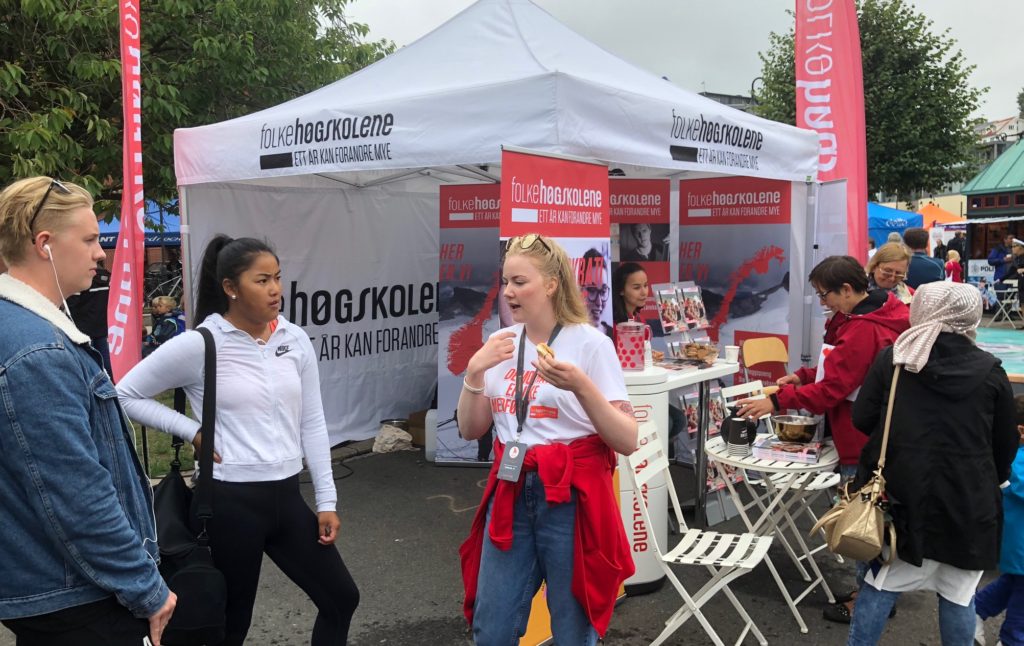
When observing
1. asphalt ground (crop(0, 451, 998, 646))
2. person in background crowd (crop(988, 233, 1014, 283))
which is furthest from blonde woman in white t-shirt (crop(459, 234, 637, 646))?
person in background crowd (crop(988, 233, 1014, 283))

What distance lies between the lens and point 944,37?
1758 cm

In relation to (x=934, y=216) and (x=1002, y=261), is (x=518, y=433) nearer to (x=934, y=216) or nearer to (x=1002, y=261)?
(x=1002, y=261)

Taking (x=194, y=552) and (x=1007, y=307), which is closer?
(x=194, y=552)

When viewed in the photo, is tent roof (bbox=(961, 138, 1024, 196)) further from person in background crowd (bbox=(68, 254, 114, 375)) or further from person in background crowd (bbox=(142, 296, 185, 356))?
person in background crowd (bbox=(68, 254, 114, 375))

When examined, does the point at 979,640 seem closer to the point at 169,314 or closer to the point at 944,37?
the point at 169,314

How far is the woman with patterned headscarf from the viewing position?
2.69m

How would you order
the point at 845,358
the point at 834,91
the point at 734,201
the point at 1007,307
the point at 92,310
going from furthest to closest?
the point at 1007,307 → the point at 92,310 → the point at 834,91 → the point at 734,201 → the point at 845,358

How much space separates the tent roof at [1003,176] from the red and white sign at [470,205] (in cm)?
2303

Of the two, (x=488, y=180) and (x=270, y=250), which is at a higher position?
(x=488, y=180)

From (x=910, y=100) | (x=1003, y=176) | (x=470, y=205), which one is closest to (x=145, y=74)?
(x=470, y=205)

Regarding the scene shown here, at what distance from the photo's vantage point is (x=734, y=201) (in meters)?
6.14

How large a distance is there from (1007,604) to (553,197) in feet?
8.66

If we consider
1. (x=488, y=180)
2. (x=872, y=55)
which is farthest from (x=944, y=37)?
(x=488, y=180)

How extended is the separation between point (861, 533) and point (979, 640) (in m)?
1.32
